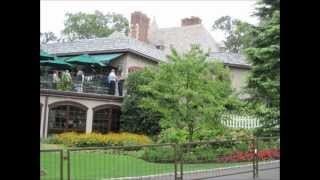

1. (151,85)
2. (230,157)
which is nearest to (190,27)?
(151,85)

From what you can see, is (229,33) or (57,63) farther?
(229,33)

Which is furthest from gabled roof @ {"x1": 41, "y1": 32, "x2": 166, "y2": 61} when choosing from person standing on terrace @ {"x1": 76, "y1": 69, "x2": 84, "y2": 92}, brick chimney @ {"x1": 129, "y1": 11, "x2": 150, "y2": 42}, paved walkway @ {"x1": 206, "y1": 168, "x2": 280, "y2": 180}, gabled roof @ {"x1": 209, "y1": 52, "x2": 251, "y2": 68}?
paved walkway @ {"x1": 206, "y1": 168, "x2": 280, "y2": 180}

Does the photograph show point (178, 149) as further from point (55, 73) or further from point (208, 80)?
point (55, 73)

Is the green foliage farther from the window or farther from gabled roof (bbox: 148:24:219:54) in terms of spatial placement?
gabled roof (bbox: 148:24:219:54)

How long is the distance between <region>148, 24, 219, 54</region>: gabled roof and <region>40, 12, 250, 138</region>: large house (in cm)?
264

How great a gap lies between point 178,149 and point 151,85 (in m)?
3.94

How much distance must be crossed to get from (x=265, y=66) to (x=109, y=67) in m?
6.89

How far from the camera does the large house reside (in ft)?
44.1

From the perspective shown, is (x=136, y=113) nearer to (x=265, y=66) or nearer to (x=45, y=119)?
(x=45, y=119)

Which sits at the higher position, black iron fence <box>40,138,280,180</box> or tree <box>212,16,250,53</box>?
tree <box>212,16,250,53</box>

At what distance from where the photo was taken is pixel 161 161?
299 inches

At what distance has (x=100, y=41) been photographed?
58.2 feet

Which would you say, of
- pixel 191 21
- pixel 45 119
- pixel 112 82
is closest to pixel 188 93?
pixel 45 119

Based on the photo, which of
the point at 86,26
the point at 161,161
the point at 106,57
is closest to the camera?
the point at 161,161
